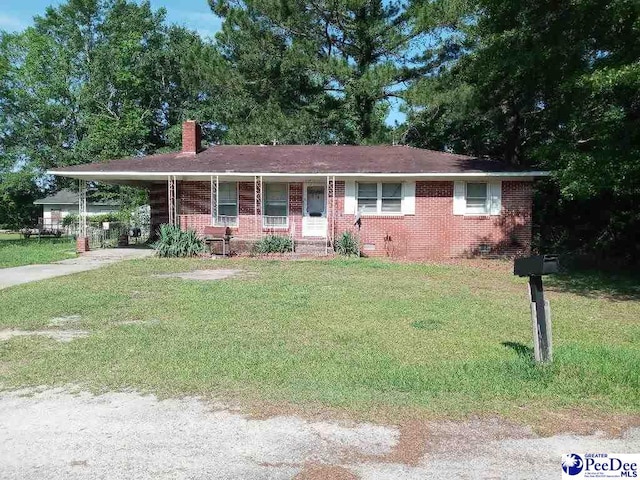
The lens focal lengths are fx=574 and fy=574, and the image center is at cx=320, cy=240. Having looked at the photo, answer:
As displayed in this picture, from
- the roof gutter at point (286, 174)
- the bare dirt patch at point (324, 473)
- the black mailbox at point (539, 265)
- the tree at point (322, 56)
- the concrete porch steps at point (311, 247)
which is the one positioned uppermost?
the tree at point (322, 56)

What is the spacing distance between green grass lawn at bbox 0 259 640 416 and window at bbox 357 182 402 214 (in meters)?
7.44

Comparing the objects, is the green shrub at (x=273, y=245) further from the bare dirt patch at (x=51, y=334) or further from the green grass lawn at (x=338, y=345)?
the bare dirt patch at (x=51, y=334)

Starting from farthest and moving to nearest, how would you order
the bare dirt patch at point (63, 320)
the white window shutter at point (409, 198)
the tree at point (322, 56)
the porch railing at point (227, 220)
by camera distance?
the tree at point (322, 56)
the porch railing at point (227, 220)
the white window shutter at point (409, 198)
the bare dirt patch at point (63, 320)

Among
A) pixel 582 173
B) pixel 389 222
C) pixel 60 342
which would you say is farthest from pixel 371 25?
pixel 60 342

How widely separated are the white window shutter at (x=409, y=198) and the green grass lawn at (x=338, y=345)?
7.25 metres

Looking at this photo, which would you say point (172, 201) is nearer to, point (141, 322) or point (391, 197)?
point (391, 197)

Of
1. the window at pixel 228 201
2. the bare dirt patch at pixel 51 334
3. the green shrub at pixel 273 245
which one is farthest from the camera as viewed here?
the window at pixel 228 201

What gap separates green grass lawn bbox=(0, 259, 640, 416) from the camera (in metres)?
4.98

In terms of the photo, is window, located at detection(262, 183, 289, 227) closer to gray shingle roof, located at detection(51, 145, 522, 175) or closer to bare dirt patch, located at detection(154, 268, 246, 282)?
gray shingle roof, located at detection(51, 145, 522, 175)

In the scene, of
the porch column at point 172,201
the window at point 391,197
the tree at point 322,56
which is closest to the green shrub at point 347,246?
the window at point 391,197

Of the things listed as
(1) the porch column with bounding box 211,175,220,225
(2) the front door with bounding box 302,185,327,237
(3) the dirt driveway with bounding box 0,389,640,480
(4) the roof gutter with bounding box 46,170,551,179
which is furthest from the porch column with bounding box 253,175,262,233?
(3) the dirt driveway with bounding box 0,389,640,480

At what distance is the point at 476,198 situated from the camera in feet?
61.7

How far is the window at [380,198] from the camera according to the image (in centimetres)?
1900

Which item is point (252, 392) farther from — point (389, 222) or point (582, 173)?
point (389, 222)
